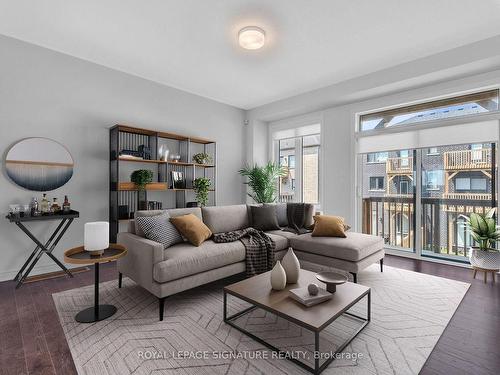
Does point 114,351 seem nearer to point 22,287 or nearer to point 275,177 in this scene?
point 22,287

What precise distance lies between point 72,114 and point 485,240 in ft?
17.9

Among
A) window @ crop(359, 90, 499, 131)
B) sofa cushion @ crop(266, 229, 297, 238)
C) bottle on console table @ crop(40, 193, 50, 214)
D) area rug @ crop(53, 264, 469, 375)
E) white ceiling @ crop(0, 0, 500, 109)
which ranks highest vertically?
white ceiling @ crop(0, 0, 500, 109)

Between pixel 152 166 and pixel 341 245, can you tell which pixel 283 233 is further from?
pixel 152 166

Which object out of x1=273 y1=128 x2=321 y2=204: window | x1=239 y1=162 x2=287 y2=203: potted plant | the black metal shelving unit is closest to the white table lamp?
the black metal shelving unit

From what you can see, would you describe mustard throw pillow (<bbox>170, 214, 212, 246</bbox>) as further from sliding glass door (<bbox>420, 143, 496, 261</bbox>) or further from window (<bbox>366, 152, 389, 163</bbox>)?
sliding glass door (<bbox>420, 143, 496, 261</bbox>)

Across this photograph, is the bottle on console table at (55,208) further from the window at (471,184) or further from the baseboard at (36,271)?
the window at (471,184)

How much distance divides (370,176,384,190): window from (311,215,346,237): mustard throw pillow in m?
1.53

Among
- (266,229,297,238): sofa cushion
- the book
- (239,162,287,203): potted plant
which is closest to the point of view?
the book

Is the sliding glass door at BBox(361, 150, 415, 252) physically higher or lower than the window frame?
lower

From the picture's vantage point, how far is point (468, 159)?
12.2 ft

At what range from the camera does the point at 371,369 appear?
162cm

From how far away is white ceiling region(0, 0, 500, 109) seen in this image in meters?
2.55

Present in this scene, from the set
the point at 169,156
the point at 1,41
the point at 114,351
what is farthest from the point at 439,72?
the point at 1,41

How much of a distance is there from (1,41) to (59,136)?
1.15 metres
